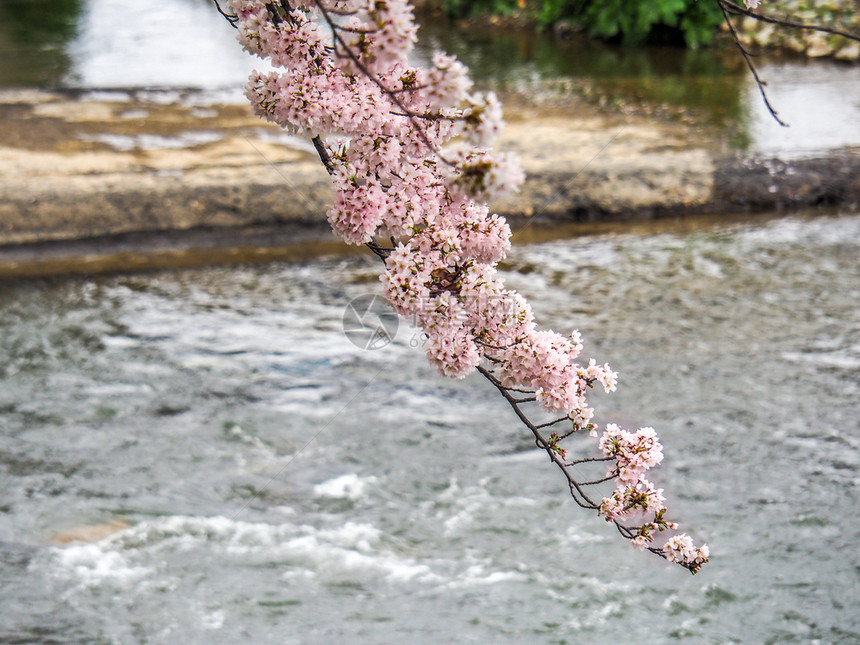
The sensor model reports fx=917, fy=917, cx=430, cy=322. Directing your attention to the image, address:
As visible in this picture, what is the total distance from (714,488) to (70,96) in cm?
627

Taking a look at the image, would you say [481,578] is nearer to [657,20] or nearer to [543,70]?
[543,70]

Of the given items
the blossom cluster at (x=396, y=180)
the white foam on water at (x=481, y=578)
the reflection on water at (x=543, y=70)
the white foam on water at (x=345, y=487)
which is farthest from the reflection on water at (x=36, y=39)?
the blossom cluster at (x=396, y=180)

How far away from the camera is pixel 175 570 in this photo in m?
3.06

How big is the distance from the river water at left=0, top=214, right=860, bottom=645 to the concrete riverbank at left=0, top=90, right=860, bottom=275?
0.56 meters

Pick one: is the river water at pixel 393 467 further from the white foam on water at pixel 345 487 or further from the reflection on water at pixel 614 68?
the reflection on water at pixel 614 68

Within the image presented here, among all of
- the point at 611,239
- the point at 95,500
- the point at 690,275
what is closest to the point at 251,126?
the point at 611,239

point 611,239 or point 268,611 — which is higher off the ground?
point 611,239

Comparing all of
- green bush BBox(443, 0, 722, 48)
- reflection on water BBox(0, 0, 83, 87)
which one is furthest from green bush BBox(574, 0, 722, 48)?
reflection on water BBox(0, 0, 83, 87)

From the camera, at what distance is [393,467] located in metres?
3.60

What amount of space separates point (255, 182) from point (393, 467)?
2822 mm

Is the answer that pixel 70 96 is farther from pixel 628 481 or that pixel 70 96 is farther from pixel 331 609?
pixel 628 481

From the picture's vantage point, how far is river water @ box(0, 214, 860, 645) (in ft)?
9.56

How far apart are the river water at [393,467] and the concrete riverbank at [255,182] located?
1.82ft

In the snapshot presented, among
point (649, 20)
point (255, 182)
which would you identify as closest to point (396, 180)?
point (255, 182)
